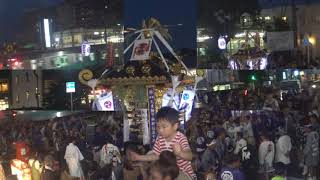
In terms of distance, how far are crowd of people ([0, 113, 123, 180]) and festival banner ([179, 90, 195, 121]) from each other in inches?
56.0

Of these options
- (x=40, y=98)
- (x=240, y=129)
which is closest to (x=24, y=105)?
(x=40, y=98)

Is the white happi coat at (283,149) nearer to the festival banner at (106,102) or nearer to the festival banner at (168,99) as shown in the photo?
the festival banner at (168,99)

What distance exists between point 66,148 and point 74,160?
41 centimetres

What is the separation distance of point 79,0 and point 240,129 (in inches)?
219

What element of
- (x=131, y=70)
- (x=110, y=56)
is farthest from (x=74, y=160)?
(x=110, y=56)

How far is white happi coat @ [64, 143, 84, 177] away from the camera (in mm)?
7699

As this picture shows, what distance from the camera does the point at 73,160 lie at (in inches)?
303

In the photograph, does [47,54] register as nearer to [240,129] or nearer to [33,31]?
[33,31]

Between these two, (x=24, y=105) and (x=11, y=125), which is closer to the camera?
(x=11, y=125)

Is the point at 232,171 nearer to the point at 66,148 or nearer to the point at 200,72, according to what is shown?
the point at 66,148

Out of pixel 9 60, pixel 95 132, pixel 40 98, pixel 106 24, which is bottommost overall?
pixel 95 132

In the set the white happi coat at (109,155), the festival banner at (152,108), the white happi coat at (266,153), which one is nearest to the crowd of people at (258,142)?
the white happi coat at (266,153)

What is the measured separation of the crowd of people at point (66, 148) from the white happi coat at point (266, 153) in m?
2.45

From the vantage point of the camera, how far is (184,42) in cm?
1109
